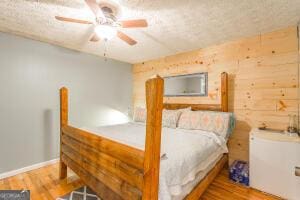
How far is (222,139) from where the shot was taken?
7.57ft

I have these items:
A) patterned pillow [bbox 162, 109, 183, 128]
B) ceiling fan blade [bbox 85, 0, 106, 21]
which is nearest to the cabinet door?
patterned pillow [bbox 162, 109, 183, 128]

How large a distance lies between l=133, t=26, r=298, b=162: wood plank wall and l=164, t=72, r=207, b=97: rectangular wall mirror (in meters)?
0.11

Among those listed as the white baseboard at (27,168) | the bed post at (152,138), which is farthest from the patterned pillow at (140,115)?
the bed post at (152,138)

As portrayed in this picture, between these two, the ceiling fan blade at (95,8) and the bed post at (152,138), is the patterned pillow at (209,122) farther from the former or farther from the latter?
the ceiling fan blade at (95,8)

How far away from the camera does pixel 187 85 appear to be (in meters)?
3.37

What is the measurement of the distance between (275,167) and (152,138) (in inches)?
71.4

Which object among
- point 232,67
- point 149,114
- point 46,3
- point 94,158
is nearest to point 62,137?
point 94,158

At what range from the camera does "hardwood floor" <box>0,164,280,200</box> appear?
1.99 m

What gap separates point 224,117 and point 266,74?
87cm

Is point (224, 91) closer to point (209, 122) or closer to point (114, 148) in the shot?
point (209, 122)

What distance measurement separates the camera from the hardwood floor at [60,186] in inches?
78.2

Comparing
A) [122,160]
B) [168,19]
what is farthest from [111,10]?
[122,160]

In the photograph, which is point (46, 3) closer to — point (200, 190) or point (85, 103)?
point (85, 103)

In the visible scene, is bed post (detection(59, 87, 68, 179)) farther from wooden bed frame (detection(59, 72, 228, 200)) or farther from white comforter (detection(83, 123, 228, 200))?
white comforter (detection(83, 123, 228, 200))
